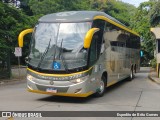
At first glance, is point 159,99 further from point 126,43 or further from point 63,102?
point 126,43

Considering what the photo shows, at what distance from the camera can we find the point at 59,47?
39.3 feet

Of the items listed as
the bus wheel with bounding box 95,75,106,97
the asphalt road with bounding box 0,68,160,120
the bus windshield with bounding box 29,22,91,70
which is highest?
the bus windshield with bounding box 29,22,91,70

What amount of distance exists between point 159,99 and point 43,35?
5459 mm

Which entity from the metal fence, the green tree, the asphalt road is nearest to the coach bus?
the asphalt road

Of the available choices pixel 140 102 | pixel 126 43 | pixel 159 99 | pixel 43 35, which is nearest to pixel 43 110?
pixel 43 35

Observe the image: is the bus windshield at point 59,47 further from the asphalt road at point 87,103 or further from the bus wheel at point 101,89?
the bus wheel at point 101,89

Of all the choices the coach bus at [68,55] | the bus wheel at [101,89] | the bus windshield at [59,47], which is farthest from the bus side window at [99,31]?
the bus wheel at [101,89]

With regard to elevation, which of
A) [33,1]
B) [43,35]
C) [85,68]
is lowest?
[85,68]

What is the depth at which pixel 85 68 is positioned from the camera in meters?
11.8

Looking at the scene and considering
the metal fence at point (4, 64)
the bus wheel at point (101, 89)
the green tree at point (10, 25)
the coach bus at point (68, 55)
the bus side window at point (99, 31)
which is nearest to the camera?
the coach bus at point (68, 55)

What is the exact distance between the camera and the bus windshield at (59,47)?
11820mm

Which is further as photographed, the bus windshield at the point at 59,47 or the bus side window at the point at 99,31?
the bus side window at the point at 99,31

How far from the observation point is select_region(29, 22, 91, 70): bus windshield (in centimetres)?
1182

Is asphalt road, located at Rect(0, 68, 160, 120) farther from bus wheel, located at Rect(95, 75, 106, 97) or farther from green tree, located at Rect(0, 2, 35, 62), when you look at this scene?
green tree, located at Rect(0, 2, 35, 62)
